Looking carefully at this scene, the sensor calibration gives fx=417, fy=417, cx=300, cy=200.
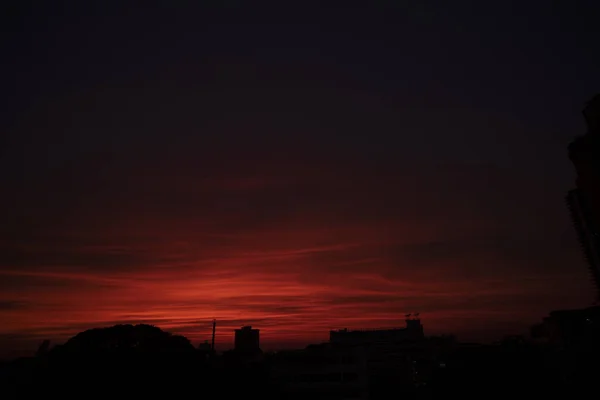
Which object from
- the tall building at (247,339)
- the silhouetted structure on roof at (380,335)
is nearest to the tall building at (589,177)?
the tall building at (247,339)

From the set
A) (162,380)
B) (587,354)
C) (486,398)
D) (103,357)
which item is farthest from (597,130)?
(103,357)

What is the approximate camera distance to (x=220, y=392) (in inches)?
1919

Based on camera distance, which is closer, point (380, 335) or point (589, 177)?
point (589, 177)

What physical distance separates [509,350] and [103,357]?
177 feet

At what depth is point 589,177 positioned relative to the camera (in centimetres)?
1869

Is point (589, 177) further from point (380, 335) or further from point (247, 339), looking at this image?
point (380, 335)

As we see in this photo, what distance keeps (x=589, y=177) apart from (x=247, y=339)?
73.0 metres

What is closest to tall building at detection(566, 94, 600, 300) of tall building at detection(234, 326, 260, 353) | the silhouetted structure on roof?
tall building at detection(234, 326, 260, 353)

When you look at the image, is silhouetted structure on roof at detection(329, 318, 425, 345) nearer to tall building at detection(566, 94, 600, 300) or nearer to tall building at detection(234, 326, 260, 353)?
tall building at detection(234, 326, 260, 353)

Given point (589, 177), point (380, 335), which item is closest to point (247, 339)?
point (380, 335)

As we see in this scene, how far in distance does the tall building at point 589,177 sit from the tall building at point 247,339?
2720 inches

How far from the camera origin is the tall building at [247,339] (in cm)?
8062

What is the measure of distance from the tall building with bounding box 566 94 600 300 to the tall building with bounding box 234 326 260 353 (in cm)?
6908

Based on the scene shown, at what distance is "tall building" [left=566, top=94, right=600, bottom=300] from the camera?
18.2 meters
